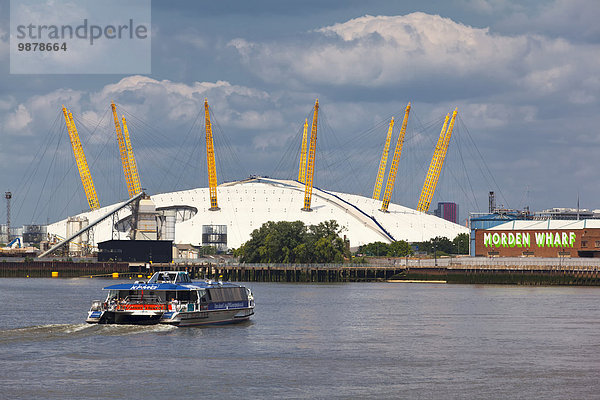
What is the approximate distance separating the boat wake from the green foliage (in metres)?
111

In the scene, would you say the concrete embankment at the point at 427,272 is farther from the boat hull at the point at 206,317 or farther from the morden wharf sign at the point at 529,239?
the boat hull at the point at 206,317

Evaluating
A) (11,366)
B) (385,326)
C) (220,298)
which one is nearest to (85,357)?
(11,366)

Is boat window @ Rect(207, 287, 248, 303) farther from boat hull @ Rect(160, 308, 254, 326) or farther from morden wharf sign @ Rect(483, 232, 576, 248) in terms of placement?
morden wharf sign @ Rect(483, 232, 576, 248)

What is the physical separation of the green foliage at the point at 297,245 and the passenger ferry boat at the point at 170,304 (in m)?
101

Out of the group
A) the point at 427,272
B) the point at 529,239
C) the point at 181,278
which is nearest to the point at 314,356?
the point at 181,278

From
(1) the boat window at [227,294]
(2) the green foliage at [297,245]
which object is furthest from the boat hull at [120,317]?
(2) the green foliage at [297,245]

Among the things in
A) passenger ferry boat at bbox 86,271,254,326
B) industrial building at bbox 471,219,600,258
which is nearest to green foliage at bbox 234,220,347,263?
industrial building at bbox 471,219,600,258

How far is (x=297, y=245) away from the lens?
185250 millimetres

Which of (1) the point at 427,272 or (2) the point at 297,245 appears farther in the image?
(2) the point at 297,245

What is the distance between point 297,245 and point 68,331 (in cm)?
11741

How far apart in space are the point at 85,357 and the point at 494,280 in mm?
115910

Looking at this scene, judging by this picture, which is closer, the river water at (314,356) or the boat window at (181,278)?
the river water at (314,356)

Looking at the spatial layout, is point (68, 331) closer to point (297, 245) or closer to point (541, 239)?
point (297, 245)

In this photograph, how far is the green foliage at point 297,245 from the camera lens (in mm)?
182875
